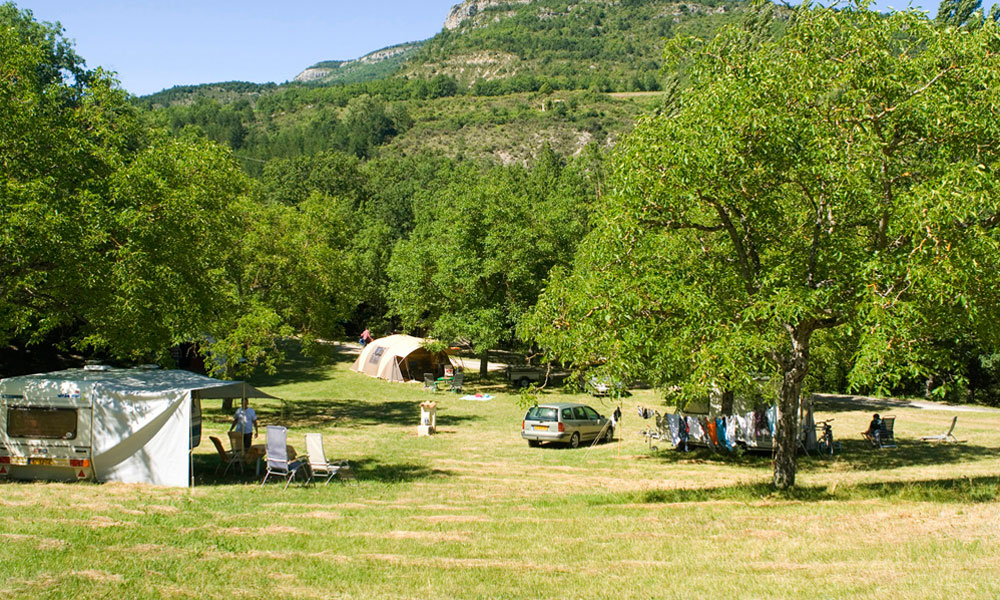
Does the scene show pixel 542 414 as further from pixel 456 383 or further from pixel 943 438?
pixel 456 383

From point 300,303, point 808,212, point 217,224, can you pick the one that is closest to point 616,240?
point 808,212

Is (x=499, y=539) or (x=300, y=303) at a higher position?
(x=300, y=303)

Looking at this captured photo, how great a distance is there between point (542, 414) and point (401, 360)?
19.3 m

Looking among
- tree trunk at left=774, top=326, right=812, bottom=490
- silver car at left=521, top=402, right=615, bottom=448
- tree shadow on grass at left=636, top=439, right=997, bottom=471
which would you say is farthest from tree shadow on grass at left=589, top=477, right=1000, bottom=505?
silver car at left=521, top=402, right=615, bottom=448

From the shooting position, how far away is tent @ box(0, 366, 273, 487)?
13.3m

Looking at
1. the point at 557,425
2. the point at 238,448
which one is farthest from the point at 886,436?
the point at 238,448

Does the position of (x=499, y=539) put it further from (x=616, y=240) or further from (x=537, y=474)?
(x=537, y=474)

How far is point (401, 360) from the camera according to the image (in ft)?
128

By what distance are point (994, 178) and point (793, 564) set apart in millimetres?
6947

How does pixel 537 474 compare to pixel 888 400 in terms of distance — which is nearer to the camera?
pixel 537 474

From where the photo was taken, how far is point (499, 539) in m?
9.74

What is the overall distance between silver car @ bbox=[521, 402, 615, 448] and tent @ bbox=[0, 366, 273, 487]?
9.67 meters

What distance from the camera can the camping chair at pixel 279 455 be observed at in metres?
13.7

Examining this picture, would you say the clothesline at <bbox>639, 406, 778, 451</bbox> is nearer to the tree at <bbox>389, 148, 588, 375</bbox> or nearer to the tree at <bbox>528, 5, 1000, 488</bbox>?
the tree at <bbox>528, 5, 1000, 488</bbox>
